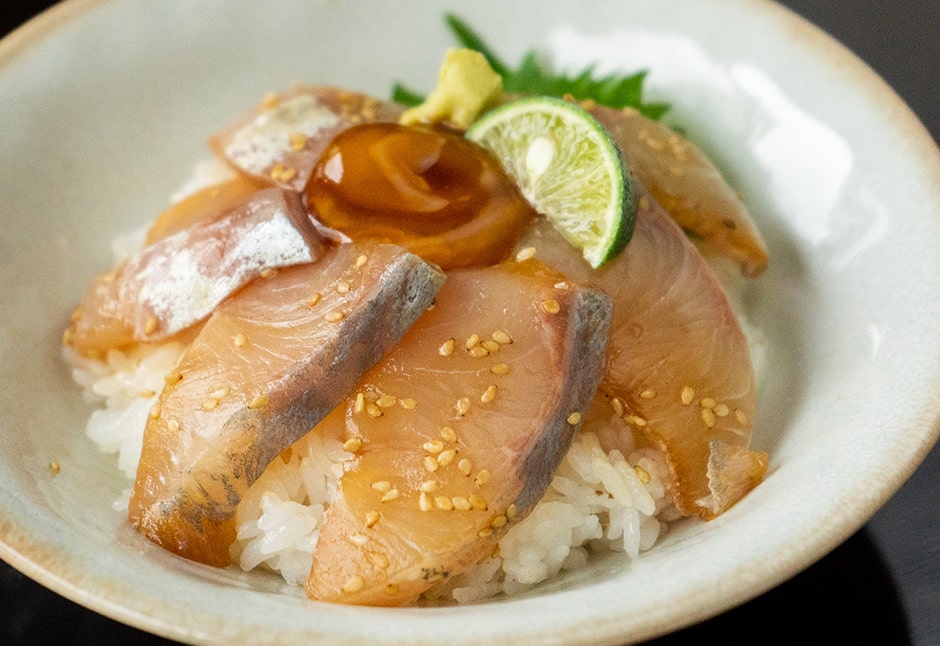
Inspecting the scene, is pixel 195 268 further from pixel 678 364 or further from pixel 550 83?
pixel 550 83

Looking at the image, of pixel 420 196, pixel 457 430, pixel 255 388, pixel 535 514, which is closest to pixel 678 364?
pixel 535 514

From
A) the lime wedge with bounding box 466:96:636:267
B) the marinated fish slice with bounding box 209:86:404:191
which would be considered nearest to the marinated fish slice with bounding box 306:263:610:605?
the lime wedge with bounding box 466:96:636:267

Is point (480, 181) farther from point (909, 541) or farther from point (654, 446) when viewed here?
point (909, 541)

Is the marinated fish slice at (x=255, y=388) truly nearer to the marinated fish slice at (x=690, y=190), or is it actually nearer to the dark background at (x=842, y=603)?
the dark background at (x=842, y=603)

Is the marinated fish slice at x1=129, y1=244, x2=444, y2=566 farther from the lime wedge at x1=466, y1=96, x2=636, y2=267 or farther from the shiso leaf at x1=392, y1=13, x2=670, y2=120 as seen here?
the shiso leaf at x1=392, y1=13, x2=670, y2=120

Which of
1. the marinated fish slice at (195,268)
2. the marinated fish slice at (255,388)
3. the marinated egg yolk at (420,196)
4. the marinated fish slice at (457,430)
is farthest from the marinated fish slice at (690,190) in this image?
the marinated fish slice at (195,268)

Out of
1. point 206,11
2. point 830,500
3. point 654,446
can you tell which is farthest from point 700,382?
point 206,11
